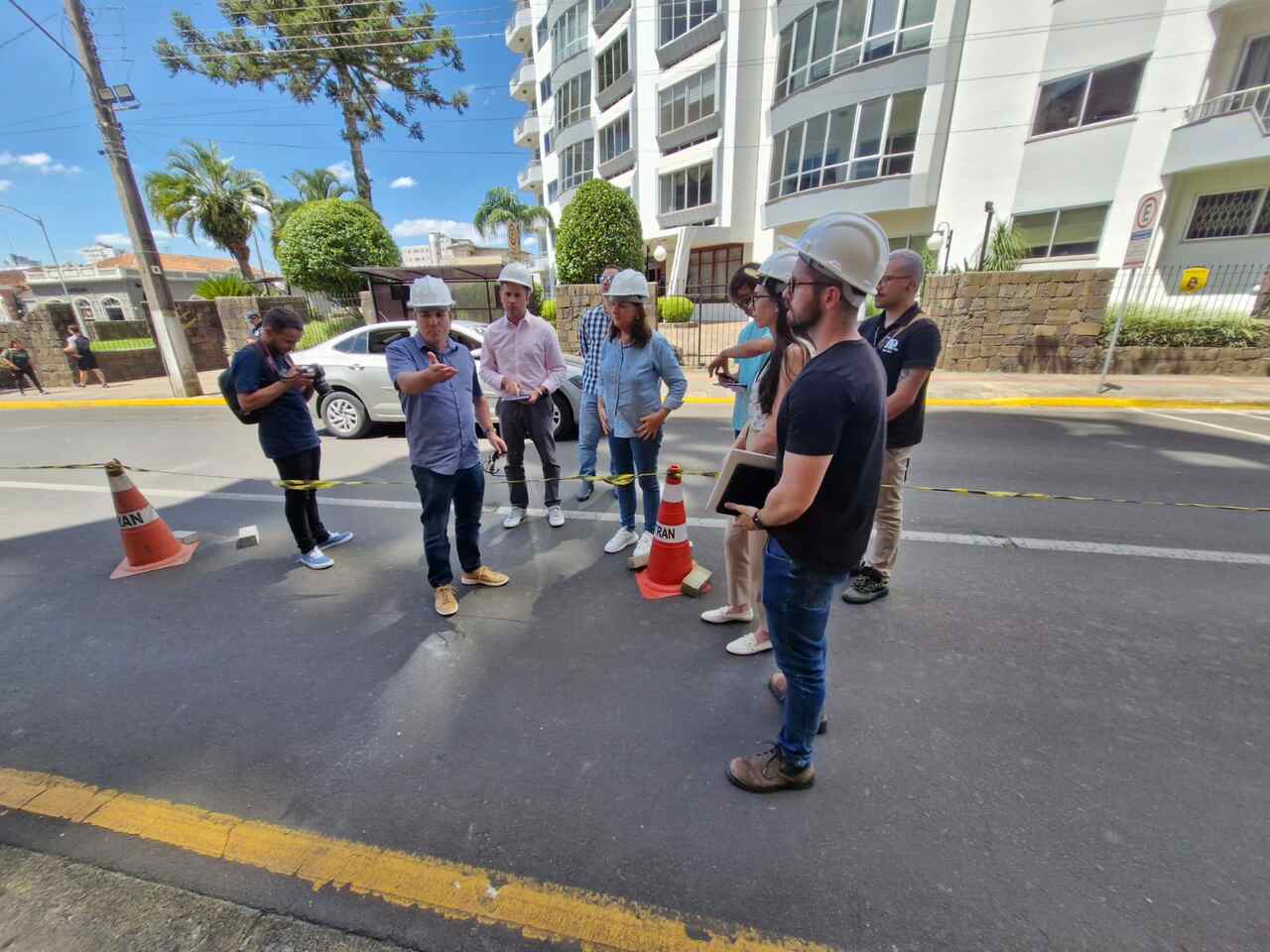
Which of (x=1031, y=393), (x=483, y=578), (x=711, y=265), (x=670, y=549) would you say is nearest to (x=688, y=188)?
(x=711, y=265)

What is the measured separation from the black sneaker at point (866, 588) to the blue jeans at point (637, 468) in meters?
1.28

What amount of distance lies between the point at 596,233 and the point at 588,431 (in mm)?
14888

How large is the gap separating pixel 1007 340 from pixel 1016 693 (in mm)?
11479

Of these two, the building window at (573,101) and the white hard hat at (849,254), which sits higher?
the building window at (573,101)

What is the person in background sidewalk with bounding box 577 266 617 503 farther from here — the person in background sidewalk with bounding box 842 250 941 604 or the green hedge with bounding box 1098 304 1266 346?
the green hedge with bounding box 1098 304 1266 346

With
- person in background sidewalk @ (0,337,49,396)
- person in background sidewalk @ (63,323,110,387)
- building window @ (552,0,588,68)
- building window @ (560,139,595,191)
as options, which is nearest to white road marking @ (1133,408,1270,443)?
person in background sidewalk @ (63,323,110,387)

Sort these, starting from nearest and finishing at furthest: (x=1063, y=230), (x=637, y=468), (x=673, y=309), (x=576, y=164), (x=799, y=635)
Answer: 1. (x=799, y=635)
2. (x=637, y=468)
3. (x=1063, y=230)
4. (x=673, y=309)
5. (x=576, y=164)

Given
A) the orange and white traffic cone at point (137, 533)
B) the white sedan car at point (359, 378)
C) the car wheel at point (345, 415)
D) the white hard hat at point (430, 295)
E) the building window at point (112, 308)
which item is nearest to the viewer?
the white hard hat at point (430, 295)

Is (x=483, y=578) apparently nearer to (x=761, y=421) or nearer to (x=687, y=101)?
(x=761, y=421)

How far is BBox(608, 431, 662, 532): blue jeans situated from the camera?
358cm

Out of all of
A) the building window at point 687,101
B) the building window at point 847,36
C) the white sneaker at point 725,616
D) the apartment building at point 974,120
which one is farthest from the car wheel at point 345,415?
the building window at point 687,101

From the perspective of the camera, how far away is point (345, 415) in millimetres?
7258

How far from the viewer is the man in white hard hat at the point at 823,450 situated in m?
1.48

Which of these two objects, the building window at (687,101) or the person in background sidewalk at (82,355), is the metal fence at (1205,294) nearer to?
the building window at (687,101)
